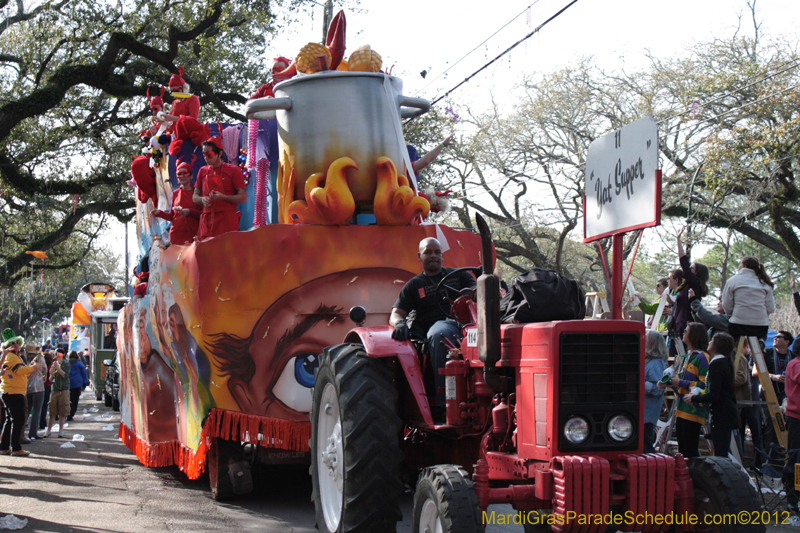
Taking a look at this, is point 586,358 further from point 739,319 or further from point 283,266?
point 739,319

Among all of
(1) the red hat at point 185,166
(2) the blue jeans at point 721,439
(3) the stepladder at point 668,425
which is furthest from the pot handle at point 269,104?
(2) the blue jeans at point 721,439

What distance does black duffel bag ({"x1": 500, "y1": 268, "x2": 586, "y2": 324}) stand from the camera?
13.5 feet

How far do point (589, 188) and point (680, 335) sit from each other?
4845 mm

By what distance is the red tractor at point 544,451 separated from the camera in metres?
3.61

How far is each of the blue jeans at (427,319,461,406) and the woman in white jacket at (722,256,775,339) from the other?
12.9ft

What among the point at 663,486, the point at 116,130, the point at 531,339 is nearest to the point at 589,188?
the point at 531,339

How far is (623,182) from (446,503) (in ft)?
5.81

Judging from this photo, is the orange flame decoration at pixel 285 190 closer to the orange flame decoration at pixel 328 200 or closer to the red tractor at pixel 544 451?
the orange flame decoration at pixel 328 200

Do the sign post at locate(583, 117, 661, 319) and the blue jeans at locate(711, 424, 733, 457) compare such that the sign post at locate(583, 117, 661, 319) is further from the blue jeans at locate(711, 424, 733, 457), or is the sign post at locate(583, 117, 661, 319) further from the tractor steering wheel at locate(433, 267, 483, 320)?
the blue jeans at locate(711, 424, 733, 457)

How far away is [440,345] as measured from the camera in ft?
16.0

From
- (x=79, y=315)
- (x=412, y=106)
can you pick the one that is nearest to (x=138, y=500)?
(x=412, y=106)

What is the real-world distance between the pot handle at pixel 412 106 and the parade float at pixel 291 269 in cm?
2

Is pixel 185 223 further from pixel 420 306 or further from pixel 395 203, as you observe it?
pixel 420 306

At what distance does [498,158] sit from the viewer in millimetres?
25438
